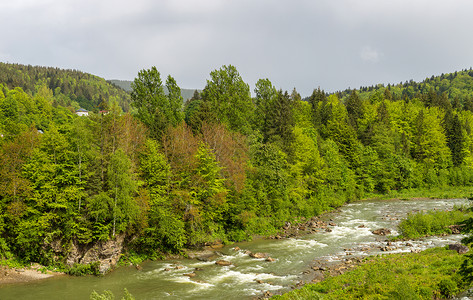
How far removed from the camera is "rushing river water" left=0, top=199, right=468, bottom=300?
24.0 metres

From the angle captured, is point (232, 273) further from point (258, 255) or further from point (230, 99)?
point (230, 99)

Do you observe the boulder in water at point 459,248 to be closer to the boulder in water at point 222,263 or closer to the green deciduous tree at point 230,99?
the boulder in water at point 222,263

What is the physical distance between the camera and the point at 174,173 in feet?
124

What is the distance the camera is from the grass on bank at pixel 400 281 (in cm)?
1809

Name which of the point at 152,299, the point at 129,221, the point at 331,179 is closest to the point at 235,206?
the point at 129,221

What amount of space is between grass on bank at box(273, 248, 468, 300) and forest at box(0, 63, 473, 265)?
17.3 meters

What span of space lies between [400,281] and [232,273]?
1410cm

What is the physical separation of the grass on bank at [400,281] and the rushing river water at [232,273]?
396cm

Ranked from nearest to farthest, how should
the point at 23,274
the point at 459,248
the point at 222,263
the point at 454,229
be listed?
the point at 459,248, the point at 23,274, the point at 222,263, the point at 454,229

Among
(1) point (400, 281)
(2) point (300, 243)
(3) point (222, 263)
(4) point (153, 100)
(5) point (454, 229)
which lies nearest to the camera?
(1) point (400, 281)

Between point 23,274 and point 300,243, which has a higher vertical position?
point 23,274

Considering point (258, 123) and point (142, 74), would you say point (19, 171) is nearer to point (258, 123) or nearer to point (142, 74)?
point (142, 74)

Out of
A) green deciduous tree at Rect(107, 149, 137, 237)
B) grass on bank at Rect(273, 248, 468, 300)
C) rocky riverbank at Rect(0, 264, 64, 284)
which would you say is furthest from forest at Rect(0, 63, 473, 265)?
grass on bank at Rect(273, 248, 468, 300)

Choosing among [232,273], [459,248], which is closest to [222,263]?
[232,273]
